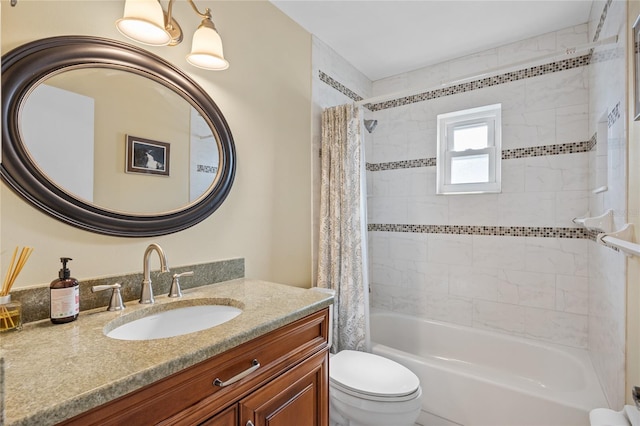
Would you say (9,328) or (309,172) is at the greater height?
(309,172)

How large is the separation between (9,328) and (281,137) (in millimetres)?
1477

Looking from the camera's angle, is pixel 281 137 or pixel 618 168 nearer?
pixel 618 168

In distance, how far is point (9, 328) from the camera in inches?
32.8

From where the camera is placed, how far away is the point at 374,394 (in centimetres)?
146

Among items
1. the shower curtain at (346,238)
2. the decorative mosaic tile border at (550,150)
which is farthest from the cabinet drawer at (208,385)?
the decorative mosaic tile border at (550,150)

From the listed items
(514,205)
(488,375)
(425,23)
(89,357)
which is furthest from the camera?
(514,205)

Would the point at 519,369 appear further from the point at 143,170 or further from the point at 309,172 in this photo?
the point at 143,170

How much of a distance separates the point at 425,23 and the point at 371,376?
2.27m

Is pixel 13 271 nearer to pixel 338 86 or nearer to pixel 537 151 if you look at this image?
pixel 338 86

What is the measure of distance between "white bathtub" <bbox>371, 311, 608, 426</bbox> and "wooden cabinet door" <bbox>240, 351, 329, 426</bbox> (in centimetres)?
96

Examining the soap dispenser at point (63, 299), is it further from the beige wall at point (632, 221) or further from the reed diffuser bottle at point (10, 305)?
the beige wall at point (632, 221)

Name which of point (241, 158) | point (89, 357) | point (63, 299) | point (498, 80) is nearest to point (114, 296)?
point (63, 299)

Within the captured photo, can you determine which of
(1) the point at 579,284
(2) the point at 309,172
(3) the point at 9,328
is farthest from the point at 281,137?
(1) the point at 579,284

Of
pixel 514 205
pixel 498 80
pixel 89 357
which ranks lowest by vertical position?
pixel 89 357
